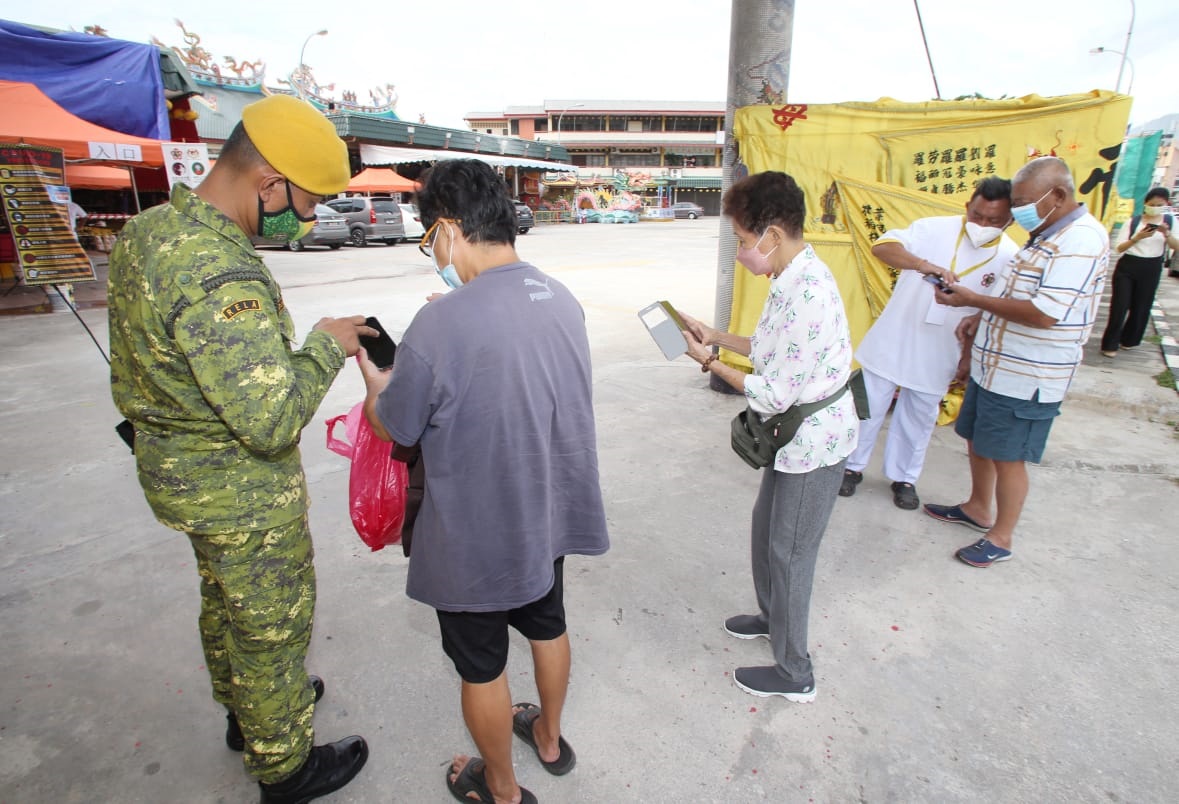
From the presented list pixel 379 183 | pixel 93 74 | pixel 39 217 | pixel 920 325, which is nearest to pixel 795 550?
pixel 920 325

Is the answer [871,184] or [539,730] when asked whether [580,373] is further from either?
[871,184]

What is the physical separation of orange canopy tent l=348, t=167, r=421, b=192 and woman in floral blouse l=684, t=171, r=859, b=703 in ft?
76.3

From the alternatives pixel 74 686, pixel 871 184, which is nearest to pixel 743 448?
pixel 74 686

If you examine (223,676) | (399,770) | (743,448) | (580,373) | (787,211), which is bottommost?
(399,770)

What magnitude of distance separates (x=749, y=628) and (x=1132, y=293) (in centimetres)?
682

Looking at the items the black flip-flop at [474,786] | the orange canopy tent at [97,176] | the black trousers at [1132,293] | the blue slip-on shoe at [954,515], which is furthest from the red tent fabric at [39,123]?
the orange canopy tent at [97,176]

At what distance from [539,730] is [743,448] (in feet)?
3.55

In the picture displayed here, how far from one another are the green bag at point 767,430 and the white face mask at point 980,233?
169 cm

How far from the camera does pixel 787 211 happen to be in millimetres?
1826

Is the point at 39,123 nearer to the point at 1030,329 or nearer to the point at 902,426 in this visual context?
the point at 902,426

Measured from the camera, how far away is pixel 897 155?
446cm

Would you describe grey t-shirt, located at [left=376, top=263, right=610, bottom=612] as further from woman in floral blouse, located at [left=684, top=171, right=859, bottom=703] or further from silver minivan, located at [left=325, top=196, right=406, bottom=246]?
silver minivan, located at [left=325, top=196, right=406, bottom=246]

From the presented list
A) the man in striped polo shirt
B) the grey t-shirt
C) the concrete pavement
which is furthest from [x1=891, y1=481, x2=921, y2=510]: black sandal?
the grey t-shirt

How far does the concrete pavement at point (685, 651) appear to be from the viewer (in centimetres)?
184
